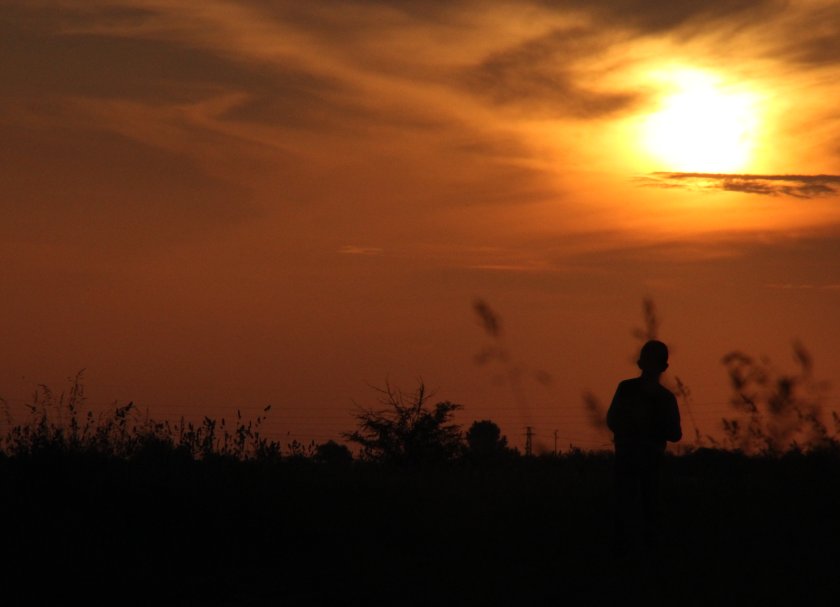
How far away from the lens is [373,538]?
1063cm

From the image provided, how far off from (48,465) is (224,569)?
278 cm

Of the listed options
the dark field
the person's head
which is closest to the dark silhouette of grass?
the dark field

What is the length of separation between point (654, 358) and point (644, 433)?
2.25ft

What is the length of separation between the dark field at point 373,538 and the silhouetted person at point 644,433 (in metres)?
0.39

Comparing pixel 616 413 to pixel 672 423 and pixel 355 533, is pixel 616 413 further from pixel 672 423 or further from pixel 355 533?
pixel 355 533

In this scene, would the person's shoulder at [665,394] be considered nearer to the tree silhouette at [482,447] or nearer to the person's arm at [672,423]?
the person's arm at [672,423]

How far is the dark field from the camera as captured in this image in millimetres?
8781

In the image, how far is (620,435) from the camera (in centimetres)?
1044

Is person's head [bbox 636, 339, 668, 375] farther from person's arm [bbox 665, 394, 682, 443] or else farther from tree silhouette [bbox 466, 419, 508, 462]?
tree silhouette [bbox 466, 419, 508, 462]

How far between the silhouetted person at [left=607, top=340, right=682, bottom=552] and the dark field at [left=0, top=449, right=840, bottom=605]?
0.39 meters

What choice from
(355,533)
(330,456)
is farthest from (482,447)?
(355,533)

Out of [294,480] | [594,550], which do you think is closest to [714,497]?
[594,550]

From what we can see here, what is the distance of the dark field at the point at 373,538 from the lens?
8781 mm

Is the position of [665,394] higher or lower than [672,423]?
higher
